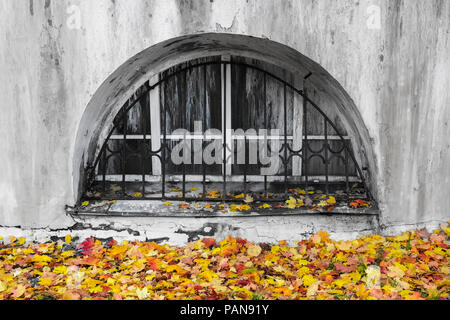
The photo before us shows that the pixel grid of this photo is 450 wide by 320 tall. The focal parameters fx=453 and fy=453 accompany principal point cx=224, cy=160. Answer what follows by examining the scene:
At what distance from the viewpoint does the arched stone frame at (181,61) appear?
4.02 m

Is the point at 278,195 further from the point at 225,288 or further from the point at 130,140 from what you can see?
the point at 130,140

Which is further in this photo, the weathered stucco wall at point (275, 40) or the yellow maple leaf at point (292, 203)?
the yellow maple leaf at point (292, 203)

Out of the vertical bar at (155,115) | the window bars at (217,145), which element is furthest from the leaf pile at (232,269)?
the vertical bar at (155,115)

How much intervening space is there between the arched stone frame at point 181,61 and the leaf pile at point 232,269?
0.56m

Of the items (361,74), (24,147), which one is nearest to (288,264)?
(361,74)

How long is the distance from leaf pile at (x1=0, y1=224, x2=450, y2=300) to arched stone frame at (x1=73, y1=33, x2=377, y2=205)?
565mm

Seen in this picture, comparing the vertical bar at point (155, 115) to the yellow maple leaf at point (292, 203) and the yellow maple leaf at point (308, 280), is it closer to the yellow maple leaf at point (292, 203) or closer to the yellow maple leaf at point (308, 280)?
the yellow maple leaf at point (292, 203)

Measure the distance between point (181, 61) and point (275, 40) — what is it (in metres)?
1.05

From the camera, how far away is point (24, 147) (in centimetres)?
409

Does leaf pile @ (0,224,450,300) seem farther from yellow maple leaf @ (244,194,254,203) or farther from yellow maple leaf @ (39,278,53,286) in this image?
yellow maple leaf @ (244,194,254,203)

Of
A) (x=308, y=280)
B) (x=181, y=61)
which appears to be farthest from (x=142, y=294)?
(x=181, y=61)

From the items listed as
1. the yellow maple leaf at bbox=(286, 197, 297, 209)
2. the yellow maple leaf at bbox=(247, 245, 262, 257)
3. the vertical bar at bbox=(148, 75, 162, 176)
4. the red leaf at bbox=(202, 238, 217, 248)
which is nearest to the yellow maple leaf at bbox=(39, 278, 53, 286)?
the red leaf at bbox=(202, 238, 217, 248)

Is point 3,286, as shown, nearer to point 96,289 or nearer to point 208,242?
point 96,289

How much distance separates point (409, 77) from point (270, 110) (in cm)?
137
